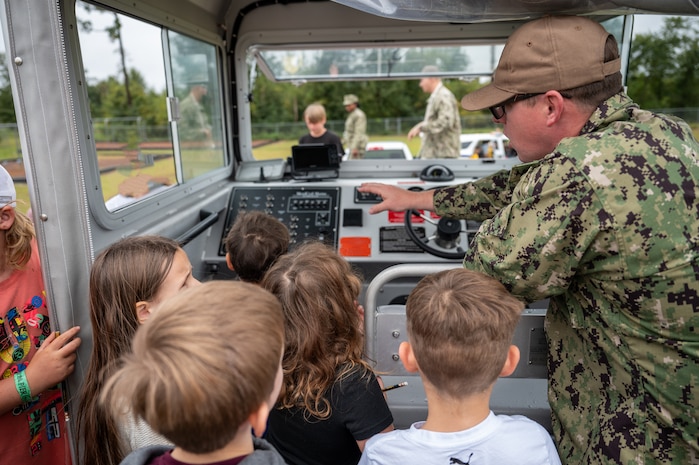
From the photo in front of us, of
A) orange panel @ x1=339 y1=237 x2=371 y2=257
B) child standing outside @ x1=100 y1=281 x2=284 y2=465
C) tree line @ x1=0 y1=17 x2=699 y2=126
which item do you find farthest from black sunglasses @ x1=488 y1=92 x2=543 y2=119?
tree line @ x1=0 y1=17 x2=699 y2=126

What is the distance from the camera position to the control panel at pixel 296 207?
3.10 m

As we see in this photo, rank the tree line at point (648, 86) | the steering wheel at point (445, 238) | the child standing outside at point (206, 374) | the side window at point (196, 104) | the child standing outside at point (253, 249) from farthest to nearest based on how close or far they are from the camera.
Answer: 1. the tree line at point (648, 86)
2. the side window at point (196, 104)
3. the steering wheel at point (445, 238)
4. the child standing outside at point (253, 249)
5. the child standing outside at point (206, 374)

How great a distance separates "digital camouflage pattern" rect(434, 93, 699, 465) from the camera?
1.08 m

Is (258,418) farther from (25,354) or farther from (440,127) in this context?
(440,127)

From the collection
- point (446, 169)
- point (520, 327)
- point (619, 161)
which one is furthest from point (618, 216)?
point (446, 169)

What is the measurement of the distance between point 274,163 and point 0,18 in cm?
236

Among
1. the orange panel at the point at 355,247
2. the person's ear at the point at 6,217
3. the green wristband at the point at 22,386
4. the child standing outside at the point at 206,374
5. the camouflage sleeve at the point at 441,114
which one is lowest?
the orange panel at the point at 355,247

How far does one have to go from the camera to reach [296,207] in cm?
320

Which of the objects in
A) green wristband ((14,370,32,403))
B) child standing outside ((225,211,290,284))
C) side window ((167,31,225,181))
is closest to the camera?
green wristband ((14,370,32,403))

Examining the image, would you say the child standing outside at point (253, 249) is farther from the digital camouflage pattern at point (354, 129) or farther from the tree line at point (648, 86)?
the tree line at point (648, 86)

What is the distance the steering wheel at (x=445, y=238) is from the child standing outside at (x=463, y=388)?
148cm

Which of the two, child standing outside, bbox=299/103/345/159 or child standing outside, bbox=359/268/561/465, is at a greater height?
child standing outside, bbox=299/103/345/159

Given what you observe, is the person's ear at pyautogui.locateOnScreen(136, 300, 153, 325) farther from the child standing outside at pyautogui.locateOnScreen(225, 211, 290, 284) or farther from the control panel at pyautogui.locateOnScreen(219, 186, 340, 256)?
the control panel at pyautogui.locateOnScreen(219, 186, 340, 256)

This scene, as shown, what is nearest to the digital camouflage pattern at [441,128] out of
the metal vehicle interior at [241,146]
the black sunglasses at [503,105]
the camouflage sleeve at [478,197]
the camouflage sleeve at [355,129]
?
the metal vehicle interior at [241,146]
